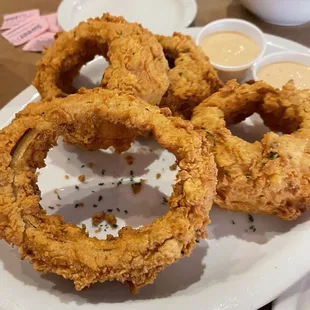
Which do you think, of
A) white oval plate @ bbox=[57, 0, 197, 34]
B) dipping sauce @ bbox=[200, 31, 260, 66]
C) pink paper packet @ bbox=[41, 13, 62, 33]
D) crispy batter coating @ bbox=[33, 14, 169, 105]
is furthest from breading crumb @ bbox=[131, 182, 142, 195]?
pink paper packet @ bbox=[41, 13, 62, 33]

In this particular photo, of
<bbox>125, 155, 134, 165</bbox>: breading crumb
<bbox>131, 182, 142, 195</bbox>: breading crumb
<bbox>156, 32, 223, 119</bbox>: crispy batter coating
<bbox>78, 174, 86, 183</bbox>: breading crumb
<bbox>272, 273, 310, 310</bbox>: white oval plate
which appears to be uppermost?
<bbox>156, 32, 223, 119</bbox>: crispy batter coating

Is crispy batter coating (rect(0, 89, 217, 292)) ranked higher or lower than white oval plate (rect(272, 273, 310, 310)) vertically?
higher

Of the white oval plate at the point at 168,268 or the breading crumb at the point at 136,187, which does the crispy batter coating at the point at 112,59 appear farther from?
the breading crumb at the point at 136,187

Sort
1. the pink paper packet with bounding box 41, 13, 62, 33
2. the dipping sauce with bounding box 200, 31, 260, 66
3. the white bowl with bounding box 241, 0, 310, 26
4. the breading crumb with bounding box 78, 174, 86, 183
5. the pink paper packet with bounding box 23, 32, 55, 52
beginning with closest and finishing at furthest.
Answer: the breading crumb with bounding box 78, 174, 86, 183
the dipping sauce with bounding box 200, 31, 260, 66
the white bowl with bounding box 241, 0, 310, 26
the pink paper packet with bounding box 23, 32, 55, 52
the pink paper packet with bounding box 41, 13, 62, 33

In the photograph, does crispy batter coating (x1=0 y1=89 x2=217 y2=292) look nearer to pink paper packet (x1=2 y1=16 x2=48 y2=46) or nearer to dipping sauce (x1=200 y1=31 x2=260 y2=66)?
dipping sauce (x1=200 y1=31 x2=260 y2=66)

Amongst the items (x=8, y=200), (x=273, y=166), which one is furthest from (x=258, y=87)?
(x=8, y=200)

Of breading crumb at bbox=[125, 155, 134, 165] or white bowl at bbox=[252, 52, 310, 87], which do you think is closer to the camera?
breading crumb at bbox=[125, 155, 134, 165]

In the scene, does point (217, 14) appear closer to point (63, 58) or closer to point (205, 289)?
point (63, 58)

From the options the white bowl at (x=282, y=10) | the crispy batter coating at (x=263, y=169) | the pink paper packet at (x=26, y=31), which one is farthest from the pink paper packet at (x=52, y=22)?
the crispy batter coating at (x=263, y=169)
